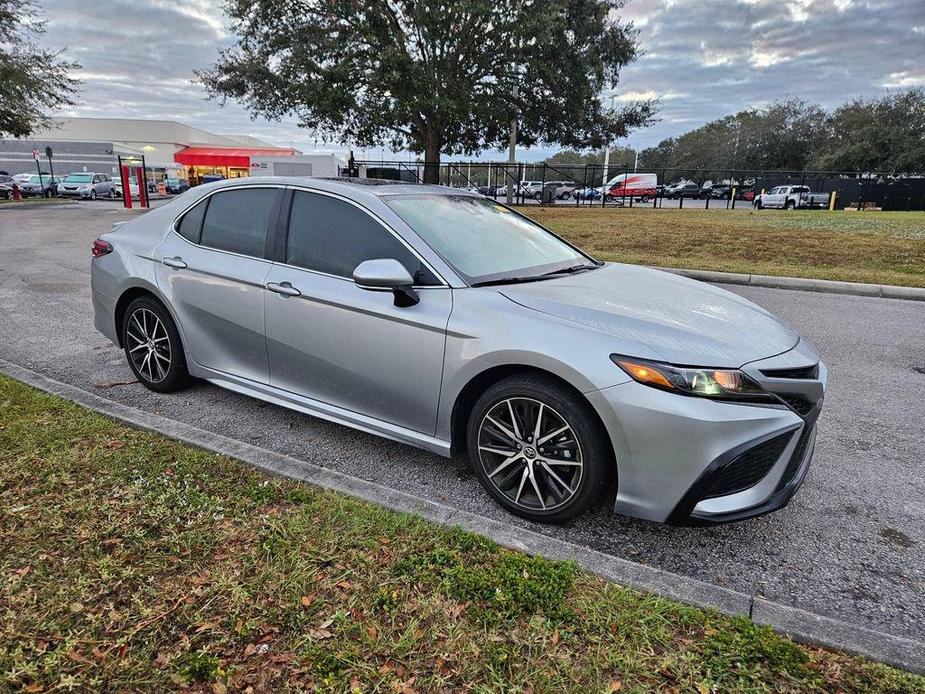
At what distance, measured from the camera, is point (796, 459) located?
2.67 meters

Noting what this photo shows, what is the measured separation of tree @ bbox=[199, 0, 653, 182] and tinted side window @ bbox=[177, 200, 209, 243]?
16.9m

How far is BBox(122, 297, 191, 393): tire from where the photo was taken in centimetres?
424

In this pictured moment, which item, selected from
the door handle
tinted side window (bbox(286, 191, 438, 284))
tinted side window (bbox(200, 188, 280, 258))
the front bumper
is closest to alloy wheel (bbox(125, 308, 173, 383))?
tinted side window (bbox(200, 188, 280, 258))

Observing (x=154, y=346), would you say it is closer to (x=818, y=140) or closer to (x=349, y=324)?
(x=349, y=324)

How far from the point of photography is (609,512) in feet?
10.1

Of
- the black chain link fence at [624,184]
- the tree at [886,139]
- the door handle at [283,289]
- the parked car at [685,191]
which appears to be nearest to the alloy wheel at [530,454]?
the door handle at [283,289]

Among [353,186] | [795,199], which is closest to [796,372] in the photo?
[353,186]

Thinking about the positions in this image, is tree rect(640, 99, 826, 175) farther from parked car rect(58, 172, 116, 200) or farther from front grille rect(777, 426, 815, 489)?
front grille rect(777, 426, 815, 489)

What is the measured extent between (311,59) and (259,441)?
19.9 metres

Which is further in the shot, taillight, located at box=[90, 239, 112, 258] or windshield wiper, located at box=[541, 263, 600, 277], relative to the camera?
taillight, located at box=[90, 239, 112, 258]

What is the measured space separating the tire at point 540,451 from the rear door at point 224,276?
1.59m

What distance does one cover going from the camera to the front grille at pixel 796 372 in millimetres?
2631

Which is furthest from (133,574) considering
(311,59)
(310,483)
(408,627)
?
(311,59)

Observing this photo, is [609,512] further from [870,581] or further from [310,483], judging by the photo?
[310,483]
